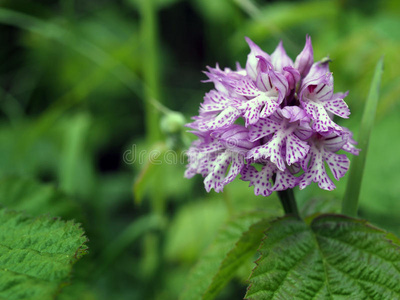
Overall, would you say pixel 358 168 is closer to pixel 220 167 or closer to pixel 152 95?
pixel 220 167

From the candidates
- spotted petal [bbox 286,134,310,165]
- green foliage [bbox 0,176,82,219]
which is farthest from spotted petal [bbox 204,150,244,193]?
green foliage [bbox 0,176,82,219]

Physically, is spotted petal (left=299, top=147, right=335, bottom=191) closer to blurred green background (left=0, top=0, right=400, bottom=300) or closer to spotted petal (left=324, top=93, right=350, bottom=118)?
spotted petal (left=324, top=93, right=350, bottom=118)

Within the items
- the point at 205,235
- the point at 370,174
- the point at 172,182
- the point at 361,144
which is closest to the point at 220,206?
the point at 205,235

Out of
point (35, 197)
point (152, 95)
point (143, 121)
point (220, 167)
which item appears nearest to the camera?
point (220, 167)

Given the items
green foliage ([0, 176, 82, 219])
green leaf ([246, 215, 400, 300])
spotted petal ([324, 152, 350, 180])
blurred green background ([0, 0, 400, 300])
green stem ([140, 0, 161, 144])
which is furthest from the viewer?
green stem ([140, 0, 161, 144])

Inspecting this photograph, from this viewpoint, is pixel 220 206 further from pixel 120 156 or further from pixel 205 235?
pixel 120 156

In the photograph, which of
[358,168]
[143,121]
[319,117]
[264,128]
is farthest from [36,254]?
[143,121]

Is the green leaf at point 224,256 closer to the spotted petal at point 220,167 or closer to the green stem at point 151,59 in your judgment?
the spotted petal at point 220,167
